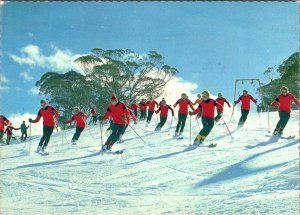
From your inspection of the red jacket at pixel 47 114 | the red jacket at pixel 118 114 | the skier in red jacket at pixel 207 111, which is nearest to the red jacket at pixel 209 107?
the skier in red jacket at pixel 207 111

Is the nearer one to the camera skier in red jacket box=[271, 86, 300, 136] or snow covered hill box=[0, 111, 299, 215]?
snow covered hill box=[0, 111, 299, 215]

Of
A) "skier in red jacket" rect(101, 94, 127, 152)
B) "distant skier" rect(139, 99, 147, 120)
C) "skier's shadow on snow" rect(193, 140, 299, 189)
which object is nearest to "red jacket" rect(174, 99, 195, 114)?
"skier in red jacket" rect(101, 94, 127, 152)

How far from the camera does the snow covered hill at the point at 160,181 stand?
573cm

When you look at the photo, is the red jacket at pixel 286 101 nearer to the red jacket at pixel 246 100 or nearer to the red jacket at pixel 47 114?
the red jacket at pixel 246 100

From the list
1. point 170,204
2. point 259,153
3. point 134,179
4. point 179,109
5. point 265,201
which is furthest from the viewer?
point 179,109

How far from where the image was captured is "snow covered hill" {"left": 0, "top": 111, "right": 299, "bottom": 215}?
573 cm

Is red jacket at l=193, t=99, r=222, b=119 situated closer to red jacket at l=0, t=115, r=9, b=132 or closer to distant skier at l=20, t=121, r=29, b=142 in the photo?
red jacket at l=0, t=115, r=9, b=132

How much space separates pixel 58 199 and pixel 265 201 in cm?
301

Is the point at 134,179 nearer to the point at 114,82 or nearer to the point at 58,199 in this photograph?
the point at 58,199

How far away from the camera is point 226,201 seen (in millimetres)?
5707

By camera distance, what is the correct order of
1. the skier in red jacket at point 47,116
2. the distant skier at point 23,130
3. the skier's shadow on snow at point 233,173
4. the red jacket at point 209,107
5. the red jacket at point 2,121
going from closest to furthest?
the skier's shadow on snow at point 233,173 < the red jacket at point 209,107 < the skier in red jacket at point 47,116 < the red jacket at point 2,121 < the distant skier at point 23,130

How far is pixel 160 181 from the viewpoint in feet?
24.3

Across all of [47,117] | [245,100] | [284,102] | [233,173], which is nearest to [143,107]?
[245,100]

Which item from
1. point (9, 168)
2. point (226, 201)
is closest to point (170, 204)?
point (226, 201)
